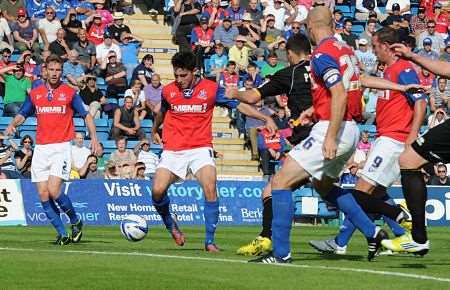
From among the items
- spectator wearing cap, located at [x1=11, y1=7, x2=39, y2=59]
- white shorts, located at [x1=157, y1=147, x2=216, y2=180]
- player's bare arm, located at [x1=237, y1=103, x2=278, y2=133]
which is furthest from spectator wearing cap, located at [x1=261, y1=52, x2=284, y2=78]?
player's bare arm, located at [x1=237, y1=103, x2=278, y2=133]

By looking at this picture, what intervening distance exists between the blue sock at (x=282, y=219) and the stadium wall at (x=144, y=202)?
12659mm

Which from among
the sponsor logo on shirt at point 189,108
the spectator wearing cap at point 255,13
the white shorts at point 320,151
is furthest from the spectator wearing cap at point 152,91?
the white shorts at point 320,151

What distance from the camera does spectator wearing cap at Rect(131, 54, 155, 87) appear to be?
2927 cm

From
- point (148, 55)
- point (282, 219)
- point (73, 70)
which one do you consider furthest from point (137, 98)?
point (282, 219)

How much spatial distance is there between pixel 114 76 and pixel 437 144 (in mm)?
18201

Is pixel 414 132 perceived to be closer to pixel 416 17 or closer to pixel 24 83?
pixel 24 83

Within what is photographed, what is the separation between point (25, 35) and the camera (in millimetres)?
29031

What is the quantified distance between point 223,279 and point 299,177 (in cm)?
173

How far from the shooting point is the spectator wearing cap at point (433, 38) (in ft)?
108

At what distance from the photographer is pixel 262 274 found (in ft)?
35.1

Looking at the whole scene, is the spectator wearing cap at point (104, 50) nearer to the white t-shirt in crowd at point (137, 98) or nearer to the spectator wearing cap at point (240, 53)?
the white t-shirt in crowd at point (137, 98)

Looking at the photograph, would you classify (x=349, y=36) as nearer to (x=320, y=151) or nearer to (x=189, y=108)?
(x=189, y=108)

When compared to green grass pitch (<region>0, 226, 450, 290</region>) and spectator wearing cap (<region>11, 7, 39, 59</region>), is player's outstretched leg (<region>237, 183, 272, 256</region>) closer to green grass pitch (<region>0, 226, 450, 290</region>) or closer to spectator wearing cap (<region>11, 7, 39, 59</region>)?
green grass pitch (<region>0, 226, 450, 290</region>)

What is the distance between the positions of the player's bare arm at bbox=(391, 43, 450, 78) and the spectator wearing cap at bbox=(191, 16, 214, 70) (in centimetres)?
1970
